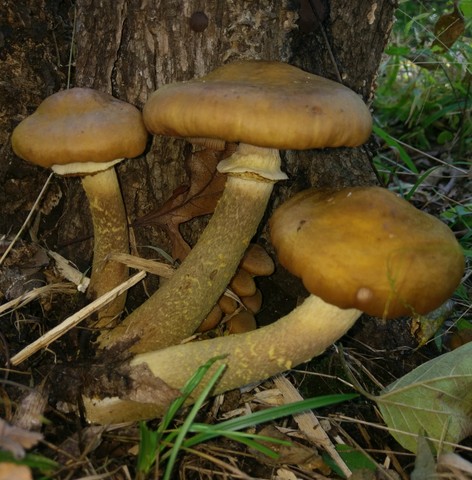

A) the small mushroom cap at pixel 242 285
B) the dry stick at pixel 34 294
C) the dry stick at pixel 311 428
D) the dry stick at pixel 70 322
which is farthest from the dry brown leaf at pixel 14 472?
the small mushroom cap at pixel 242 285

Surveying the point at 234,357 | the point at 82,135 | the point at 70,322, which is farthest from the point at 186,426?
the point at 82,135

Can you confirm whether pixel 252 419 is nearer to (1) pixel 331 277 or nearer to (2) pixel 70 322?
(1) pixel 331 277

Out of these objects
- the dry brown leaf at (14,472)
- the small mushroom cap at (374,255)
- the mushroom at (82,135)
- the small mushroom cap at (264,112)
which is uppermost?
the small mushroom cap at (264,112)

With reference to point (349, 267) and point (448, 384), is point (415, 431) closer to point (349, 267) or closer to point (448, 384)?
point (448, 384)

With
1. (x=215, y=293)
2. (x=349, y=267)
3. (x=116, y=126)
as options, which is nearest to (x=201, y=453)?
(x=215, y=293)

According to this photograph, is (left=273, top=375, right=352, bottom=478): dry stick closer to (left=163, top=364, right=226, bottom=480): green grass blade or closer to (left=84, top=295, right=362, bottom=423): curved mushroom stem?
(left=84, top=295, right=362, bottom=423): curved mushroom stem

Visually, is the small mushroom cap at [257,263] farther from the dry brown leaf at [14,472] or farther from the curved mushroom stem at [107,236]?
the dry brown leaf at [14,472]
